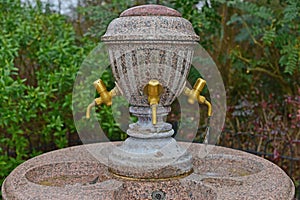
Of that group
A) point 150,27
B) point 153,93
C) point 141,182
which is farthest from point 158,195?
point 150,27

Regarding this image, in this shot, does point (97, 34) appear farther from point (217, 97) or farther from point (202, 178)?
point (202, 178)

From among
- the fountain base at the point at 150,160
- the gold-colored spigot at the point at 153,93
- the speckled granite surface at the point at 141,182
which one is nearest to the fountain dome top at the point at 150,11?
the gold-colored spigot at the point at 153,93

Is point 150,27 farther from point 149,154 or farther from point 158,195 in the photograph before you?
point 158,195

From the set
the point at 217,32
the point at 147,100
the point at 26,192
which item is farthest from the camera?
the point at 217,32

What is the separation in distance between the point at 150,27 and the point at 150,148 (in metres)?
0.68

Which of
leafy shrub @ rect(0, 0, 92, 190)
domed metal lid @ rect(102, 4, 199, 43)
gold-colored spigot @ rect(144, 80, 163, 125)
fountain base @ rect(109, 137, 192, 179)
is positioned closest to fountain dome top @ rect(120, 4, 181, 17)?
domed metal lid @ rect(102, 4, 199, 43)

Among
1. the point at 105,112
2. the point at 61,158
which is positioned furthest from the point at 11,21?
the point at 61,158

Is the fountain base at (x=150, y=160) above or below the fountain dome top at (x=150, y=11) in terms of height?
below

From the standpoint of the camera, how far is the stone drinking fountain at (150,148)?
2.20 m

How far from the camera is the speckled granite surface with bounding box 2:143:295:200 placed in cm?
213

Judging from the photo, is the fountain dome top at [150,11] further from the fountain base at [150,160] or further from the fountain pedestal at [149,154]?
the fountain base at [150,160]

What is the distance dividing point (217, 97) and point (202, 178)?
1905 mm

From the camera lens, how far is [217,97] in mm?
4371

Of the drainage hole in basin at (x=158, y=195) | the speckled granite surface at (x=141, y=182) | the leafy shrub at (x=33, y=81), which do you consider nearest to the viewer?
the speckled granite surface at (x=141, y=182)
